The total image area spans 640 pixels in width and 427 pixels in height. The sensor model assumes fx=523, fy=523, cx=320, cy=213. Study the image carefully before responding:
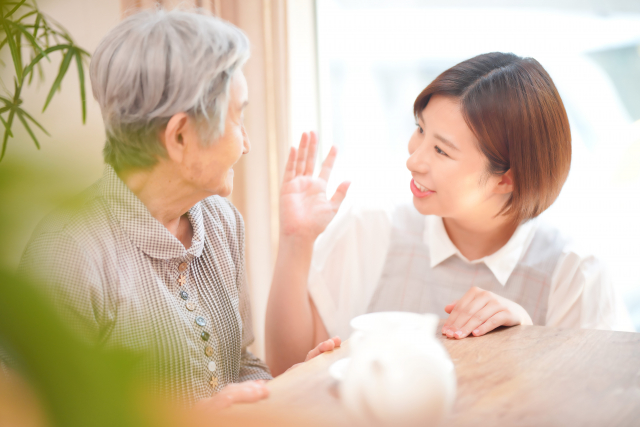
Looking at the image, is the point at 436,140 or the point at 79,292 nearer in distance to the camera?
the point at 79,292

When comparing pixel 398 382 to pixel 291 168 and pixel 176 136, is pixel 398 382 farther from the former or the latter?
pixel 291 168

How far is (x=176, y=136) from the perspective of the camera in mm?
1020

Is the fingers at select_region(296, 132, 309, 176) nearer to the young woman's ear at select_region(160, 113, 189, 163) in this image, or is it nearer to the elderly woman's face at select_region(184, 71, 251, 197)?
the elderly woman's face at select_region(184, 71, 251, 197)

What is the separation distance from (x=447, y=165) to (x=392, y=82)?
1.14 m

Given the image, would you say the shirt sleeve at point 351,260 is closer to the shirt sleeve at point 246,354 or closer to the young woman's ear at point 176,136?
the shirt sleeve at point 246,354

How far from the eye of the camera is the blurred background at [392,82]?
6.61ft

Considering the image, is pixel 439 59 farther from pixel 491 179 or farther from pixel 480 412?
pixel 480 412

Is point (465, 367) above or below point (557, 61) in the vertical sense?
below

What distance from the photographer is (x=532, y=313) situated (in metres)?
1.46

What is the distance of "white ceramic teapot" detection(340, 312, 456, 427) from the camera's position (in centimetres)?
50

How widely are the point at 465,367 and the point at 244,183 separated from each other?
1709mm

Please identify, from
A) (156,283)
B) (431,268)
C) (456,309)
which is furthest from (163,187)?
(431,268)

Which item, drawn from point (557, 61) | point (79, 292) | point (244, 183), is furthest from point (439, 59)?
point (79, 292)

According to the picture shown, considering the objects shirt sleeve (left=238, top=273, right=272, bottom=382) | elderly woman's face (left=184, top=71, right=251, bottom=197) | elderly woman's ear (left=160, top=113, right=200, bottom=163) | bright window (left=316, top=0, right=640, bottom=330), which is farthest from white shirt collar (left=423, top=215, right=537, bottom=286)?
elderly woman's ear (left=160, top=113, right=200, bottom=163)
